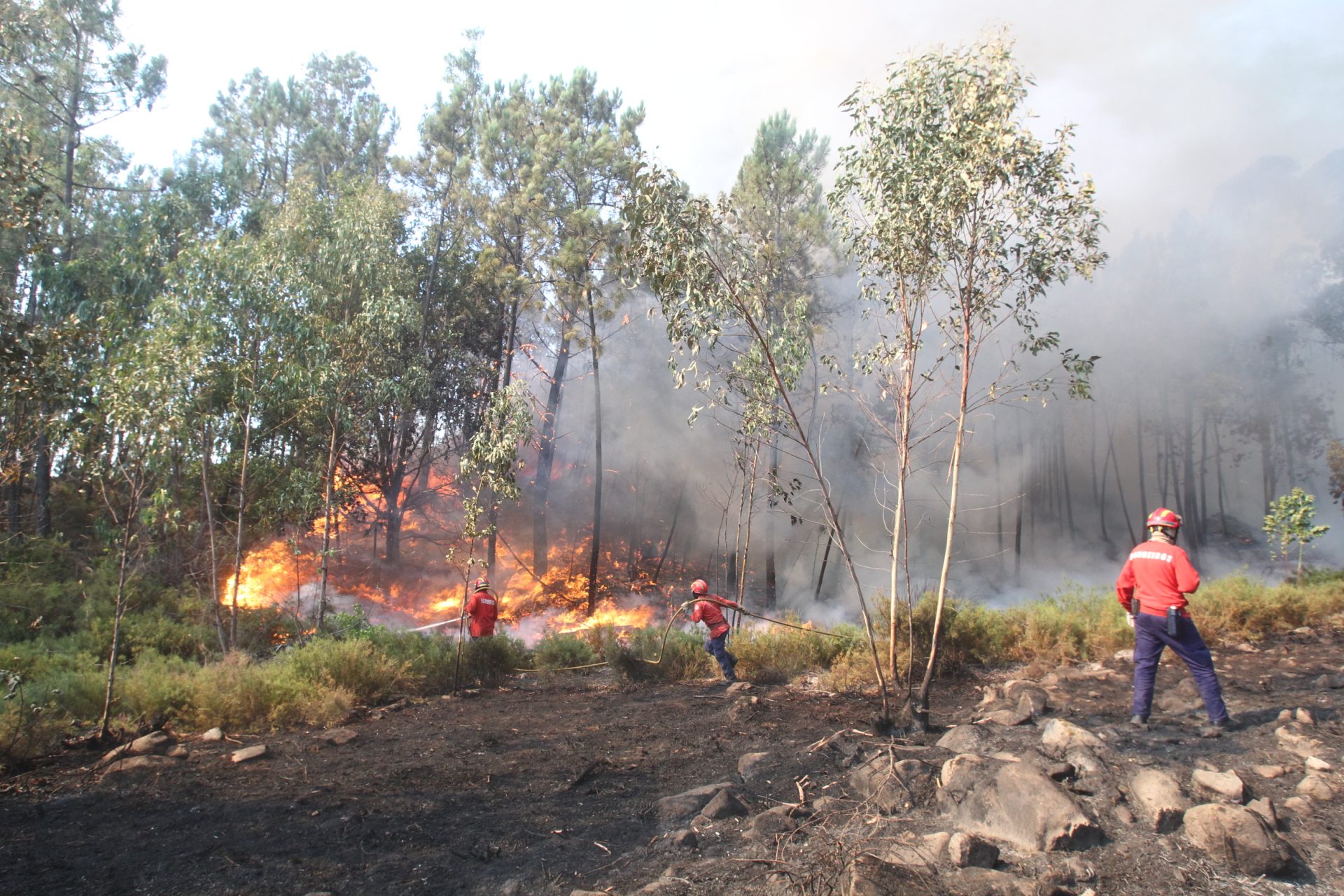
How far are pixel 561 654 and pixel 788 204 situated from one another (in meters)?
15.6

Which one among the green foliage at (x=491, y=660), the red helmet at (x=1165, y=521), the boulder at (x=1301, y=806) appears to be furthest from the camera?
the green foliage at (x=491, y=660)

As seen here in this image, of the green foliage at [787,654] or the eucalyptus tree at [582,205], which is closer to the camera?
the green foliage at [787,654]

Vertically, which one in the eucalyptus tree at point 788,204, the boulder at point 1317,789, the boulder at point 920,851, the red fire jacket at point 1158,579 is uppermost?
the eucalyptus tree at point 788,204

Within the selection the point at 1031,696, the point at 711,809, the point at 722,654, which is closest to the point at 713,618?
the point at 722,654

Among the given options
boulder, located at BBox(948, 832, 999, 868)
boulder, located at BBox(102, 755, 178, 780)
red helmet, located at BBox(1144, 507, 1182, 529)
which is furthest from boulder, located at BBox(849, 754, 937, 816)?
boulder, located at BBox(102, 755, 178, 780)

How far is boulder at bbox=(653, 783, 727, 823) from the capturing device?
195 inches

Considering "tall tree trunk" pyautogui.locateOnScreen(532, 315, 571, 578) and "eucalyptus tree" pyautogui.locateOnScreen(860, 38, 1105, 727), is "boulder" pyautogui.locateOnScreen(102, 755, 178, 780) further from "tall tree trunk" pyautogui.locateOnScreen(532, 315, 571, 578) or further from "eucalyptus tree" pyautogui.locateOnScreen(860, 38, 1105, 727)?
"tall tree trunk" pyautogui.locateOnScreen(532, 315, 571, 578)

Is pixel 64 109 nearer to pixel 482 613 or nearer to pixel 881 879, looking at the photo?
pixel 482 613

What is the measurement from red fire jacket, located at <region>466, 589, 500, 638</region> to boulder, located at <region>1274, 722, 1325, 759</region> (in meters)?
9.84

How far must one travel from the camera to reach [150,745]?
7.08 meters

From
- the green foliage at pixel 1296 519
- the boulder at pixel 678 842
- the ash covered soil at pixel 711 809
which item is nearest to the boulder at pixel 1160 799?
the ash covered soil at pixel 711 809

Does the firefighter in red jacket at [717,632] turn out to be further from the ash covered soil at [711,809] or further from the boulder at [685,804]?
the boulder at [685,804]

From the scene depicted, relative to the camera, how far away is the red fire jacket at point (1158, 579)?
19.2ft

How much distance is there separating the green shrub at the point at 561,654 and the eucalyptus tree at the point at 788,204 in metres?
10.7
